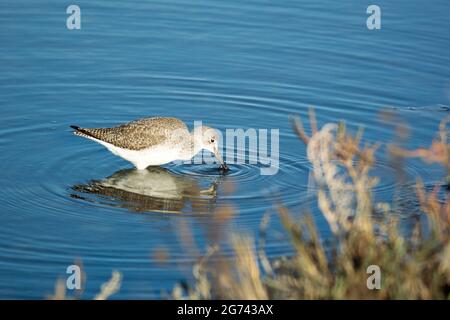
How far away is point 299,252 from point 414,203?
4.07 meters

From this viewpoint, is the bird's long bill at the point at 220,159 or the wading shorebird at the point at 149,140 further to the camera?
the bird's long bill at the point at 220,159

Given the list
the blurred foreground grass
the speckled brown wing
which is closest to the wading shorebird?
the speckled brown wing

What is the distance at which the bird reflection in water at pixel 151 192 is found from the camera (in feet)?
31.7

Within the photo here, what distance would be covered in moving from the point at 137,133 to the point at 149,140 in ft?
0.66

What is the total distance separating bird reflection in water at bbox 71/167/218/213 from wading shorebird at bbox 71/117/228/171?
23 cm

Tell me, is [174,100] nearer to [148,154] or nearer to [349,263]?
[148,154]

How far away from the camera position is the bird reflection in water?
9664 millimetres

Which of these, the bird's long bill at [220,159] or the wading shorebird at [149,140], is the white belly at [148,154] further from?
the bird's long bill at [220,159]

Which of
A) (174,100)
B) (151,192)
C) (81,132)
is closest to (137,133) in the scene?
(81,132)

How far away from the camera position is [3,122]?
11.7 metres

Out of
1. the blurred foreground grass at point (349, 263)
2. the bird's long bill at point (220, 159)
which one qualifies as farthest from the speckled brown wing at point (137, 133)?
the blurred foreground grass at point (349, 263)

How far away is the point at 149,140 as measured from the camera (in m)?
10.6
